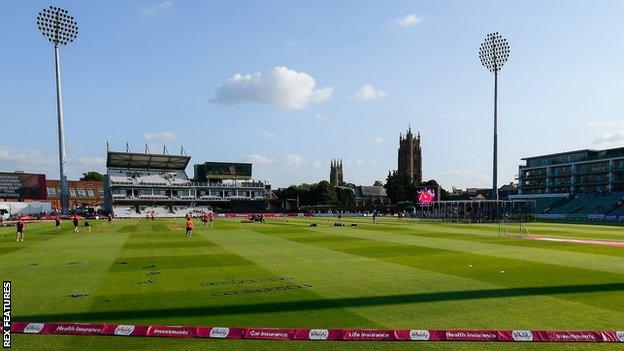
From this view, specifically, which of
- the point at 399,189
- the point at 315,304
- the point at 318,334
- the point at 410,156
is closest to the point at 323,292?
the point at 315,304

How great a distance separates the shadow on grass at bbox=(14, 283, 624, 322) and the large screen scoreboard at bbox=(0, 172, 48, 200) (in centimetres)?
9841

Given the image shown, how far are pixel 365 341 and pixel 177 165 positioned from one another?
120 meters

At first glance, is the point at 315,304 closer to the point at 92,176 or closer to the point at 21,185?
the point at 21,185

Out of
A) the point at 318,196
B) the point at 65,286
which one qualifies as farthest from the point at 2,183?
the point at 65,286

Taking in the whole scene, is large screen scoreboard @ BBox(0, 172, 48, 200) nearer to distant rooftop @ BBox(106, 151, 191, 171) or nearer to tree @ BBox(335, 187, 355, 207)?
distant rooftop @ BBox(106, 151, 191, 171)

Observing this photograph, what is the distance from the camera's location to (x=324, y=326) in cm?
895

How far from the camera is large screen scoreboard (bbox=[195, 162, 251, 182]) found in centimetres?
12481

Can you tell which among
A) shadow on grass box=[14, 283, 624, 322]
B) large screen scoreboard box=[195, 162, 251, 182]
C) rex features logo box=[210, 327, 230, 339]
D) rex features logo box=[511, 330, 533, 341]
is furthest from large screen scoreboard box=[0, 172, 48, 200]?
rex features logo box=[511, 330, 533, 341]

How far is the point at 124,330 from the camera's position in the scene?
27.8ft

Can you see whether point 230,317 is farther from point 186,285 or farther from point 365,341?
point 186,285

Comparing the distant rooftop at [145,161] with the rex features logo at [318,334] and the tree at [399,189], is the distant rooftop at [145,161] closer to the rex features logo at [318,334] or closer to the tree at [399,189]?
the tree at [399,189]

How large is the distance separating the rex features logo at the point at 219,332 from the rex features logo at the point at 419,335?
348 centimetres

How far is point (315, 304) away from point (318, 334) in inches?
109

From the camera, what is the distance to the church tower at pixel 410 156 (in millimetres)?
175000
